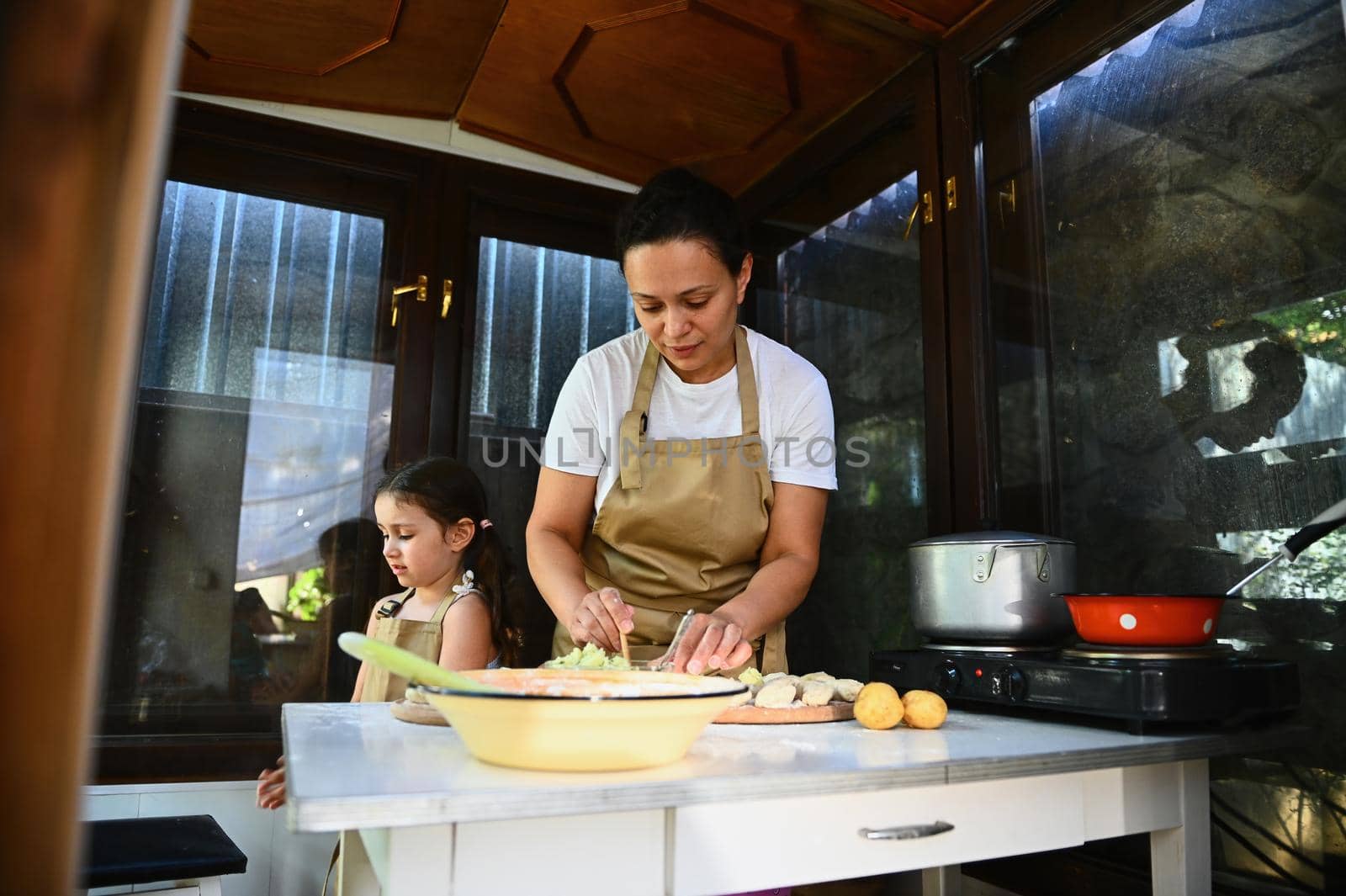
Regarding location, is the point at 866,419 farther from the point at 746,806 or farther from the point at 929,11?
the point at 746,806

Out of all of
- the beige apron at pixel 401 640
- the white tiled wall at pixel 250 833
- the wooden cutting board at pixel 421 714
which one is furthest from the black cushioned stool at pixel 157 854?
the wooden cutting board at pixel 421 714

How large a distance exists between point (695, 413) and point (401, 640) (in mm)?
892

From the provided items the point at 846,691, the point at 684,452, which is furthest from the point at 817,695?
the point at 684,452

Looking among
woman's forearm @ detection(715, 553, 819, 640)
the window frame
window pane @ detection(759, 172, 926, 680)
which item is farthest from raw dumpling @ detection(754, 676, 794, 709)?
the window frame

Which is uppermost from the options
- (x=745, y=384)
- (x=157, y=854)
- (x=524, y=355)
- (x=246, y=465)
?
(x=524, y=355)

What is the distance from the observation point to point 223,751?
89.2 inches

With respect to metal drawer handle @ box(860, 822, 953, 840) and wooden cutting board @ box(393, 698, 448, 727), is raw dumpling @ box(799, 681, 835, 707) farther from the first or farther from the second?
wooden cutting board @ box(393, 698, 448, 727)

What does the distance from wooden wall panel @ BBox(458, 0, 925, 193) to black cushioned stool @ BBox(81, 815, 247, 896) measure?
194cm

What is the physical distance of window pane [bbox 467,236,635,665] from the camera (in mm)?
2711

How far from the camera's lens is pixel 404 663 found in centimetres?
77

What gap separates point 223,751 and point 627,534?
47.8 inches

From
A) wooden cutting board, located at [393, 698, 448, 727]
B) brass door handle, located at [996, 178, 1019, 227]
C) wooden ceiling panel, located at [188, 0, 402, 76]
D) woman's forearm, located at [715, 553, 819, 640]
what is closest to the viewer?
wooden cutting board, located at [393, 698, 448, 727]

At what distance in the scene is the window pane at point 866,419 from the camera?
7.41ft

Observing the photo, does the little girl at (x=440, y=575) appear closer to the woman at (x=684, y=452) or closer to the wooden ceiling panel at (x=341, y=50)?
the woman at (x=684, y=452)
